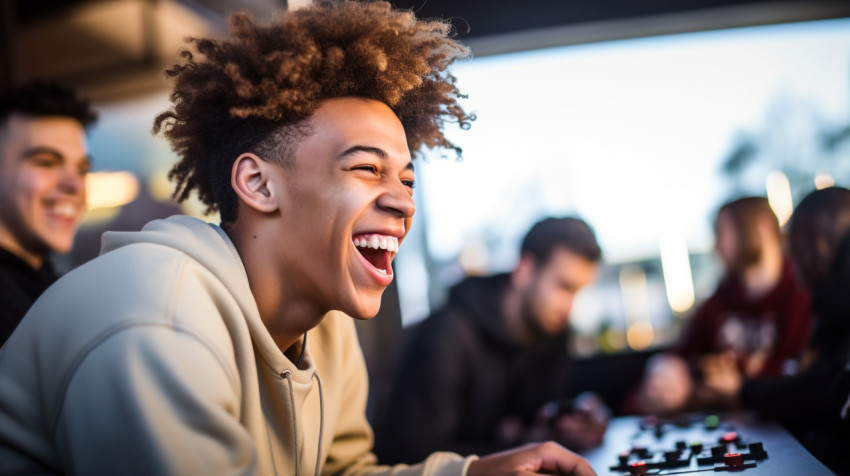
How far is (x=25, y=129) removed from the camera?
A: 194 centimetres

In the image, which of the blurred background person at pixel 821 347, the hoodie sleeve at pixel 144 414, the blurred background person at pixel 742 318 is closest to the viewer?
the hoodie sleeve at pixel 144 414

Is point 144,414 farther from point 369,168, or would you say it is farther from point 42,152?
point 42,152

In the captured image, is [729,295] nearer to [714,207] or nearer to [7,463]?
[714,207]

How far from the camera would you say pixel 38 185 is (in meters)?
1.91

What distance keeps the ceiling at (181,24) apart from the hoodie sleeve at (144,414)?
5.84 ft

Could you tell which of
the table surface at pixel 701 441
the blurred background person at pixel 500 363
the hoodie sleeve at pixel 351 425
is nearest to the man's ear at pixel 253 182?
the hoodie sleeve at pixel 351 425

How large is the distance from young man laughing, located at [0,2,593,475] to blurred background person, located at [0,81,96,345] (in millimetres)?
821

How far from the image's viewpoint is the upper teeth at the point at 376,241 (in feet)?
3.53

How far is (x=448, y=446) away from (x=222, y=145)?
40.7 inches

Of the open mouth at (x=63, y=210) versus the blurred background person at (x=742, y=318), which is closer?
the open mouth at (x=63, y=210)

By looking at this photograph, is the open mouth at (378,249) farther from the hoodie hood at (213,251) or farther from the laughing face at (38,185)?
the laughing face at (38,185)

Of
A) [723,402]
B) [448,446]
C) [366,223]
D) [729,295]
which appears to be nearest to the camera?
[366,223]

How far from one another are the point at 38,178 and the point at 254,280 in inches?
46.2

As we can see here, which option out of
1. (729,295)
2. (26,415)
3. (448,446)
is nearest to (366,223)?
(26,415)
